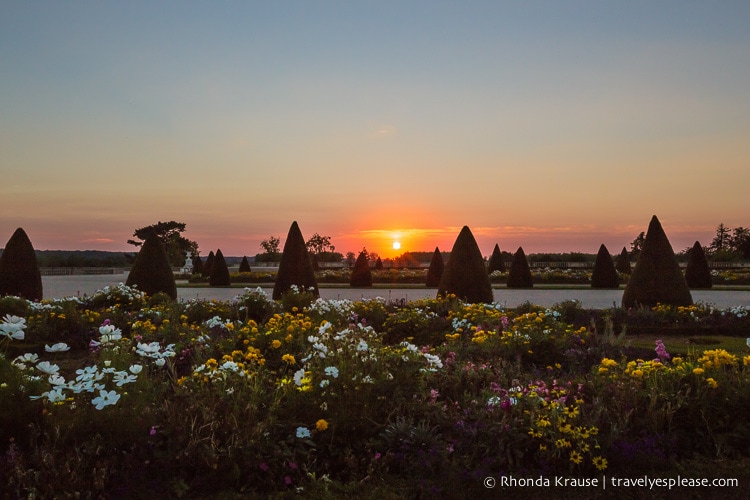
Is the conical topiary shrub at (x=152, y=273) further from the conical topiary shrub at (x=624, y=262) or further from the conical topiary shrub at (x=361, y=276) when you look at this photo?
the conical topiary shrub at (x=624, y=262)

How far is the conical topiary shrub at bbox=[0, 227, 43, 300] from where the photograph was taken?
16.8 meters

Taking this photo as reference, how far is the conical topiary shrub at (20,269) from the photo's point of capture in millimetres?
16812

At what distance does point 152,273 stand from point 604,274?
19315mm

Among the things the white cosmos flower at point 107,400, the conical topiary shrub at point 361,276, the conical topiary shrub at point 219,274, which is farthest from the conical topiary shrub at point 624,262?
the white cosmos flower at point 107,400

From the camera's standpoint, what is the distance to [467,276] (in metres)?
16.0

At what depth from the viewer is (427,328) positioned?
10.8 m

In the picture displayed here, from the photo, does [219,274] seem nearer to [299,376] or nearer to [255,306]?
[255,306]

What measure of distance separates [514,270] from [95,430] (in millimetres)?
25337

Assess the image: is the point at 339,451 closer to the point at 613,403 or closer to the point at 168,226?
the point at 613,403

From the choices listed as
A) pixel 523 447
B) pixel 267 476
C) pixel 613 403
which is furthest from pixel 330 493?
pixel 613 403

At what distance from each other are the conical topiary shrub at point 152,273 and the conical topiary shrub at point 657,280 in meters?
12.6

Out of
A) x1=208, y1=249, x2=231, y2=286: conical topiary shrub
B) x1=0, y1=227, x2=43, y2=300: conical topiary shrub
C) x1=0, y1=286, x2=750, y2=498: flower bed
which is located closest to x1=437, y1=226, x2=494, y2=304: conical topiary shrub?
x1=0, y1=286, x2=750, y2=498: flower bed

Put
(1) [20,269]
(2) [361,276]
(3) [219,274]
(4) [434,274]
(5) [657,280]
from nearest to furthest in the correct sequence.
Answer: (5) [657,280] < (1) [20,269] < (4) [434,274] < (2) [361,276] < (3) [219,274]

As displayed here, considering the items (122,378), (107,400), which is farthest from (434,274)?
(107,400)
